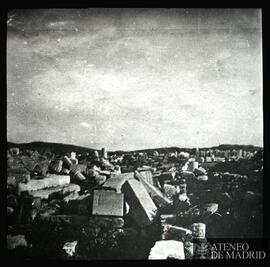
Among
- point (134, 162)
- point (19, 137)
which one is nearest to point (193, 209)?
→ point (134, 162)

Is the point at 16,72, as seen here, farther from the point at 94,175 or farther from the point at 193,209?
the point at 193,209

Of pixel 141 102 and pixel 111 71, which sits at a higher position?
pixel 111 71

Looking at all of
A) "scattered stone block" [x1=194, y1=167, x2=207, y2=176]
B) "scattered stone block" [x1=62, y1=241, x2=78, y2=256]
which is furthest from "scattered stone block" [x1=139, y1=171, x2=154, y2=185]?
"scattered stone block" [x1=62, y1=241, x2=78, y2=256]

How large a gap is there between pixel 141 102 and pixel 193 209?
4.65 ft

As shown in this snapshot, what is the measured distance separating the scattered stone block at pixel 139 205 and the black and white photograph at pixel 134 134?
0.01 m

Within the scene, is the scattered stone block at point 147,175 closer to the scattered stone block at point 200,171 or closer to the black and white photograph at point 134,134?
the black and white photograph at point 134,134

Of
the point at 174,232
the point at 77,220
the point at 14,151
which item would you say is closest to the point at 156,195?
the point at 174,232

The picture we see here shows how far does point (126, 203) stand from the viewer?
470 cm

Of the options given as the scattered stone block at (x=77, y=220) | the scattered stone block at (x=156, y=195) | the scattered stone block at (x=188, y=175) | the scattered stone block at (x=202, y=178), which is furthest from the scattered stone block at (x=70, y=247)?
the scattered stone block at (x=202, y=178)

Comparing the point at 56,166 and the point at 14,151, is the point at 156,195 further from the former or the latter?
the point at 14,151

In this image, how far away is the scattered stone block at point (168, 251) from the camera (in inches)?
184

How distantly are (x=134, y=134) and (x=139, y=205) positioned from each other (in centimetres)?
84

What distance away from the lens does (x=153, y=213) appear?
470 cm

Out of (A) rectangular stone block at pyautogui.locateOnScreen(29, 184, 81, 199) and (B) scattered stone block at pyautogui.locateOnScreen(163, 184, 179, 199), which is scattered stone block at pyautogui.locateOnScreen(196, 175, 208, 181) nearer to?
(B) scattered stone block at pyautogui.locateOnScreen(163, 184, 179, 199)
